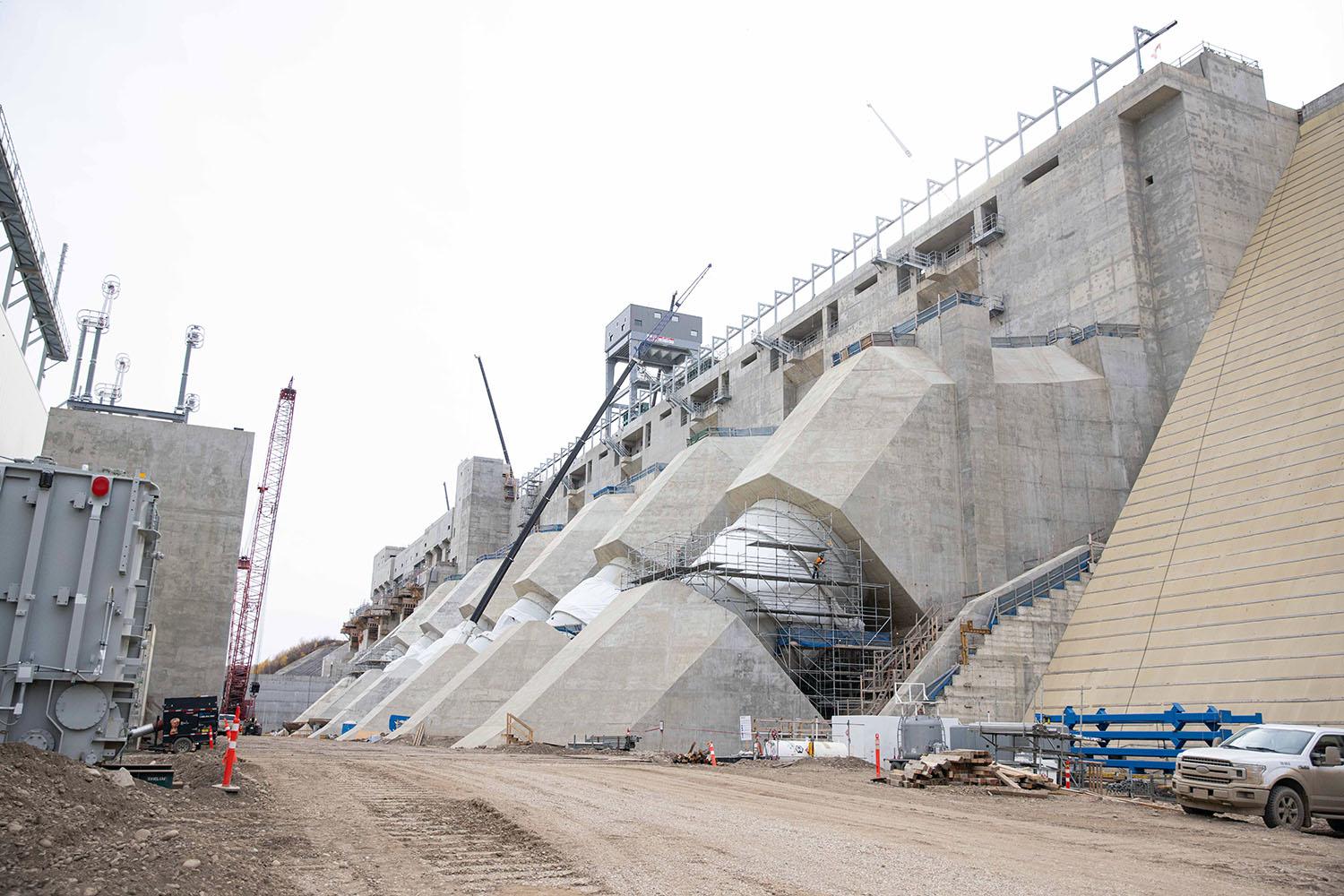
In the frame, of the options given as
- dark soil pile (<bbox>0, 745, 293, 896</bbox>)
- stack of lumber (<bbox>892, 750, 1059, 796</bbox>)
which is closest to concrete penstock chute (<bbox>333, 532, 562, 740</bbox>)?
stack of lumber (<bbox>892, 750, 1059, 796</bbox>)

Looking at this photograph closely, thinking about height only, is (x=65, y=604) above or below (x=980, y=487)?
below

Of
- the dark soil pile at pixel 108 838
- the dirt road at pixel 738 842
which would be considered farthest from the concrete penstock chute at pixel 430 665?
the dark soil pile at pixel 108 838

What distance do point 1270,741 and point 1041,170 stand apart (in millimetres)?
28368

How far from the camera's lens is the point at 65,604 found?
399 inches

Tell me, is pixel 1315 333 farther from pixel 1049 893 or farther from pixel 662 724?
pixel 1049 893

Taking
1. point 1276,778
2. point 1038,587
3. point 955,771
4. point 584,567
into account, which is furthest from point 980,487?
point 584,567

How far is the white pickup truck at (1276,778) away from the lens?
12.0 meters

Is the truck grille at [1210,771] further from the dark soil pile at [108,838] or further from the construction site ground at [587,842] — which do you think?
the dark soil pile at [108,838]

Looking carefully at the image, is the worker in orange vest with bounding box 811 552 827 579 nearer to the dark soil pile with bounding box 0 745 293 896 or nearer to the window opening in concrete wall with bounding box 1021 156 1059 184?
the window opening in concrete wall with bounding box 1021 156 1059 184

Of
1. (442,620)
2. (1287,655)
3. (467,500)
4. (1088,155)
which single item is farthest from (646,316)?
(1287,655)

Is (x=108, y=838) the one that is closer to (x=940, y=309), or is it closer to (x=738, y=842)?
(x=738, y=842)

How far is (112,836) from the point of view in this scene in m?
7.04

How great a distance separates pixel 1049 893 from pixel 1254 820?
303 inches

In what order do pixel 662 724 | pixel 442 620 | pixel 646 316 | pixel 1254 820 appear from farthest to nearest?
pixel 646 316
pixel 442 620
pixel 662 724
pixel 1254 820
